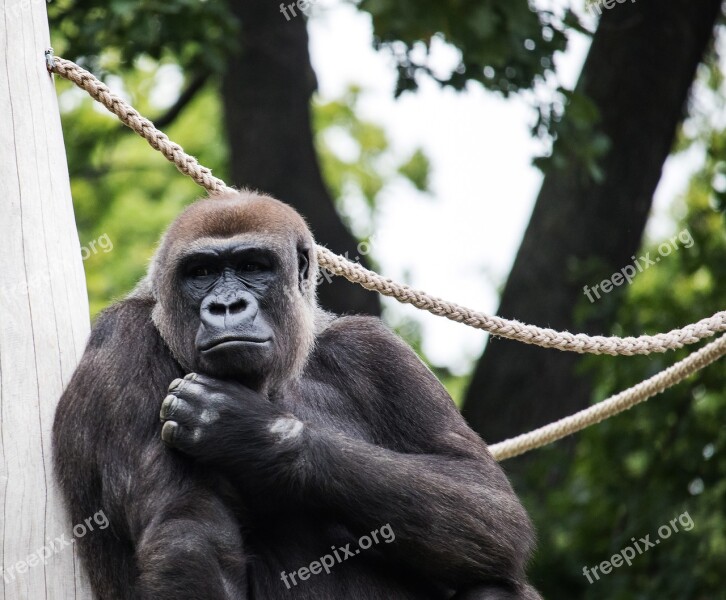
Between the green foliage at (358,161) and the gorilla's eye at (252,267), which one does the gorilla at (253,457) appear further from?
the green foliage at (358,161)

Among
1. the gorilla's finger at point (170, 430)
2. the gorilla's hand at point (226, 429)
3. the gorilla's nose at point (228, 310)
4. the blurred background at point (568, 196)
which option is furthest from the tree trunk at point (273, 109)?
the gorilla's finger at point (170, 430)

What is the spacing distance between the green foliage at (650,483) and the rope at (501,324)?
6.77ft

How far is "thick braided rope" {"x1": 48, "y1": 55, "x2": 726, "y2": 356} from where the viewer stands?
4211mm

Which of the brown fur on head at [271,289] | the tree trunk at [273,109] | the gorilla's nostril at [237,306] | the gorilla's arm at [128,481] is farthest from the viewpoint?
the tree trunk at [273,109]

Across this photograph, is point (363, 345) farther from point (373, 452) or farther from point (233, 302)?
point (233, 302)

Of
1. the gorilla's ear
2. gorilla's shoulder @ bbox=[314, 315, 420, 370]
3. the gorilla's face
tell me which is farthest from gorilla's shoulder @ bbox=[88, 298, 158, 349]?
gorilla's shoulder @ bbox=[314, 315, 420, 370]

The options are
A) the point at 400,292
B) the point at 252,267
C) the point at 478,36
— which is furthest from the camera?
the point at 478,36

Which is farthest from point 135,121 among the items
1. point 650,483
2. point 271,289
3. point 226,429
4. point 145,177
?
point 145,177

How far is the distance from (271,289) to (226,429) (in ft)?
1.91

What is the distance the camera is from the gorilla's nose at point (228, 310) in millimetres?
3613

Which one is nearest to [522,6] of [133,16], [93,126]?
[133,16]

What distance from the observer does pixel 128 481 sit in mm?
3598

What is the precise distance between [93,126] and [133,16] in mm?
4559

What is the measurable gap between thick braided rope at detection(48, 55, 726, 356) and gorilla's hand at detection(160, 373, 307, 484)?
98 centimetres
